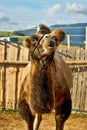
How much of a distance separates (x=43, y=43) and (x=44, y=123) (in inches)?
252

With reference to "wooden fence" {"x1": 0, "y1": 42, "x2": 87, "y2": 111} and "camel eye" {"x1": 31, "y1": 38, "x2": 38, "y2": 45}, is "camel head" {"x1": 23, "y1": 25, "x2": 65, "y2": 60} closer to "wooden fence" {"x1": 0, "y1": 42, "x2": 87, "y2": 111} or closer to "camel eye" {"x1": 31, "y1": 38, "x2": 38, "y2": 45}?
"camel eye" {"x1": 31, "y1": 38, "x2": 38, "y2": 45}

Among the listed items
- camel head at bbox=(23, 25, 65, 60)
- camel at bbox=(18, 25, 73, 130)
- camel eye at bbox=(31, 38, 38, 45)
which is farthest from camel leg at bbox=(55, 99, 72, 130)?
A: camel eye at bbox=(31, 38, 38, 45)

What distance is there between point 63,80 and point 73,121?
546cm

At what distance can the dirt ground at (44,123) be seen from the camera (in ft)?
34.6

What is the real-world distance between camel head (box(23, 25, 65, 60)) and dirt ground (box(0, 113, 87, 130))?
551 cm

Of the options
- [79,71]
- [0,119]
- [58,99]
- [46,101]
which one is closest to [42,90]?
[46,101]

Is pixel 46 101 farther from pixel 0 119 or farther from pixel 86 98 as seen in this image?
pixel 86 98

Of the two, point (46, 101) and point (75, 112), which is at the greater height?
point (46, 101)

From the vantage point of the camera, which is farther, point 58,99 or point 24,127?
point 24,127

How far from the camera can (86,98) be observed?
1245 centimetres

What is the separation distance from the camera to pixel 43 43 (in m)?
5.02

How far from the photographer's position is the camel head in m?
4.94

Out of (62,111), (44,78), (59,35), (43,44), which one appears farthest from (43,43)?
(62,111)

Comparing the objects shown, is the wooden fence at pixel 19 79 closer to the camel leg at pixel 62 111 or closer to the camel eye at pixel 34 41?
the camel leg at pixel 62 111
